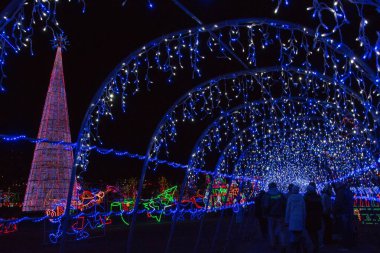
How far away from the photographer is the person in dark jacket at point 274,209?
10.8 m

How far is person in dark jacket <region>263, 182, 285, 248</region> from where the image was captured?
10.8m

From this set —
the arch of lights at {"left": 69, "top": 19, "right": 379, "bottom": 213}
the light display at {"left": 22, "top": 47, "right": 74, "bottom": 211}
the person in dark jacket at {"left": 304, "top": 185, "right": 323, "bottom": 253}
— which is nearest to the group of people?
the person in dark jacket at {"left": 304, "top": 185, "right": 323, "bottom": 253}

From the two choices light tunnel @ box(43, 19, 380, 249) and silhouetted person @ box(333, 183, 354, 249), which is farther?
silhouetted person @ box(333, 183, 354, 249)

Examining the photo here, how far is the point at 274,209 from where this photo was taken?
35.8 feet

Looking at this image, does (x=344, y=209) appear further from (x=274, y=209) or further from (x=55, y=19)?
(x=55, y=19)

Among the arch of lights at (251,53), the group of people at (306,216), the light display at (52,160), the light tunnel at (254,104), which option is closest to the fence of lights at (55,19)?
the arch of lights at (251,53)

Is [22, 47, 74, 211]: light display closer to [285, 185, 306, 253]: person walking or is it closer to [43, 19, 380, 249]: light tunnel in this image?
[43, 19, 380, 249]: light tunnel

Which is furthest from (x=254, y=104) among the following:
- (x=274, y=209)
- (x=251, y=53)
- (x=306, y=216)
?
(x=306, y=216)

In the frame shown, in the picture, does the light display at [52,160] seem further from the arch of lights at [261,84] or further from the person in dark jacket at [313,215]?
the person in dark jacket at [313,215]

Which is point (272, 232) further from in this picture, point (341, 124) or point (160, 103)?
point (160, 103)

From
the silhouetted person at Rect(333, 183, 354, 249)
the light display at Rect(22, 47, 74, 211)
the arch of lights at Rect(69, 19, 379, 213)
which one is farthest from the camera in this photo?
the light display at Rect(22, 47, 74, 211)

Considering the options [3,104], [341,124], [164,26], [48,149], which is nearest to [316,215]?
[164,26]

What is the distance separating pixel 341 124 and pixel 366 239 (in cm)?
407

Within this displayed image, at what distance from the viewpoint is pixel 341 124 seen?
617 inches
